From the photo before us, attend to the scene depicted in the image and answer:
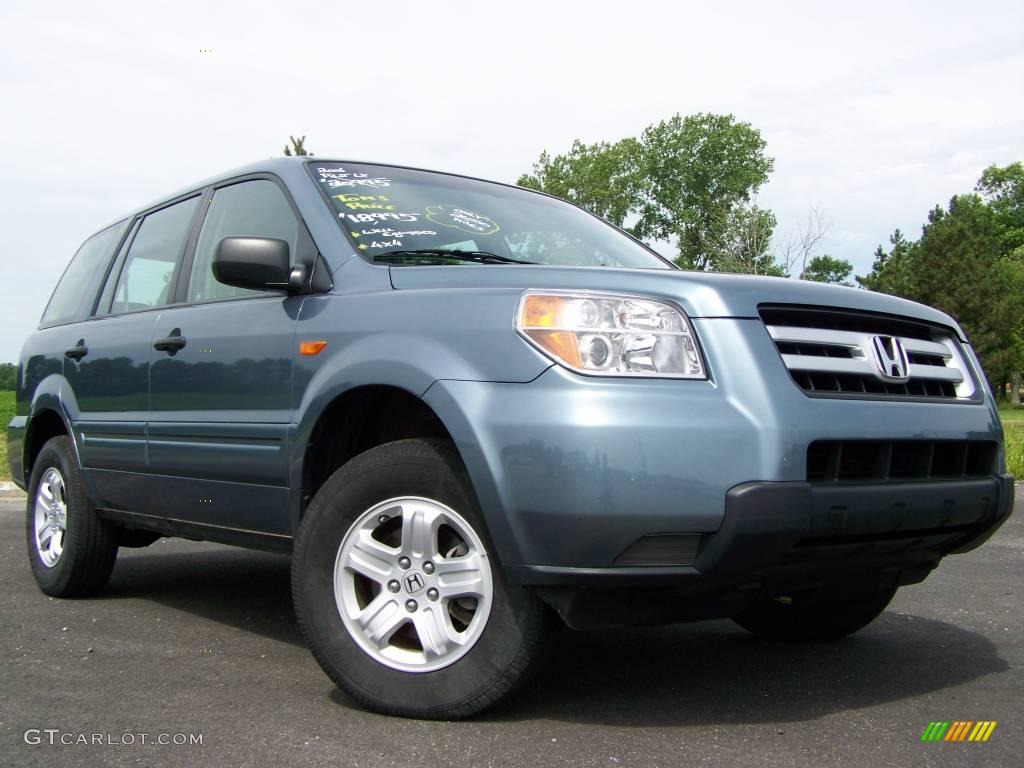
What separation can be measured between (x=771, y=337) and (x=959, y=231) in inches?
2233

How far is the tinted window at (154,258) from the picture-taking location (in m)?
4.70

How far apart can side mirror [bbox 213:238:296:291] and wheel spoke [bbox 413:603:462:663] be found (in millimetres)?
1241

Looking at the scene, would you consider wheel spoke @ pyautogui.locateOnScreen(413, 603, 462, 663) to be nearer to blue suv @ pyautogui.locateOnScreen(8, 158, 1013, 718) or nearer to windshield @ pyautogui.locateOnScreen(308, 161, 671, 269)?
blue suv @ pyautogui.locateOnScreen(8, 158, 1013, 718)

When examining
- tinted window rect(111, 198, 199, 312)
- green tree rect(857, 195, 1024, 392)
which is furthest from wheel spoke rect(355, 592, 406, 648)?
green tree rect(857, 195, 1024, 392)

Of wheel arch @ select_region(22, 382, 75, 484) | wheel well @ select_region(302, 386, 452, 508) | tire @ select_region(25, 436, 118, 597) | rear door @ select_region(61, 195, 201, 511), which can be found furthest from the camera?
wheel arch @ select_region(22, 382, 75, 484)

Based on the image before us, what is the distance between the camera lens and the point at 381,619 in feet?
10.3

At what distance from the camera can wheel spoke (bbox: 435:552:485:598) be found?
298cm

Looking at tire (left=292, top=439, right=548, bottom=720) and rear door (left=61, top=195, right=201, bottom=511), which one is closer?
tire (left=292, top=439, right=548, bottom=720)

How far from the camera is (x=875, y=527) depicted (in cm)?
292

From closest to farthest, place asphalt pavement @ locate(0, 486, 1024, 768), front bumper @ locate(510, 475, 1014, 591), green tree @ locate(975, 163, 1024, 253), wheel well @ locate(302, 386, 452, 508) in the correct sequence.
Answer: front bumper @ locate(510, 475, 1014, 591) → asphalt pavement @ locate(0, 486, 1024, 768) → wheel well @ locate(302, 386, 452, 508) → green tree @ locate(975, 163, 1024, 253)

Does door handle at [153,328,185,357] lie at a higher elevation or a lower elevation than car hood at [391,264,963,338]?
lower

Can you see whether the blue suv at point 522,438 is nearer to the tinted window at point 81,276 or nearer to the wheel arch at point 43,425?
the wheel arch at point 43,425

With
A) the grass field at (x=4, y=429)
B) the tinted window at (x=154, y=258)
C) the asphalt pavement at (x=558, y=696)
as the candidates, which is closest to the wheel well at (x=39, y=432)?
the tinted window at (x=154, y=258)

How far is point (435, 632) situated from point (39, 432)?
11.2 ft
